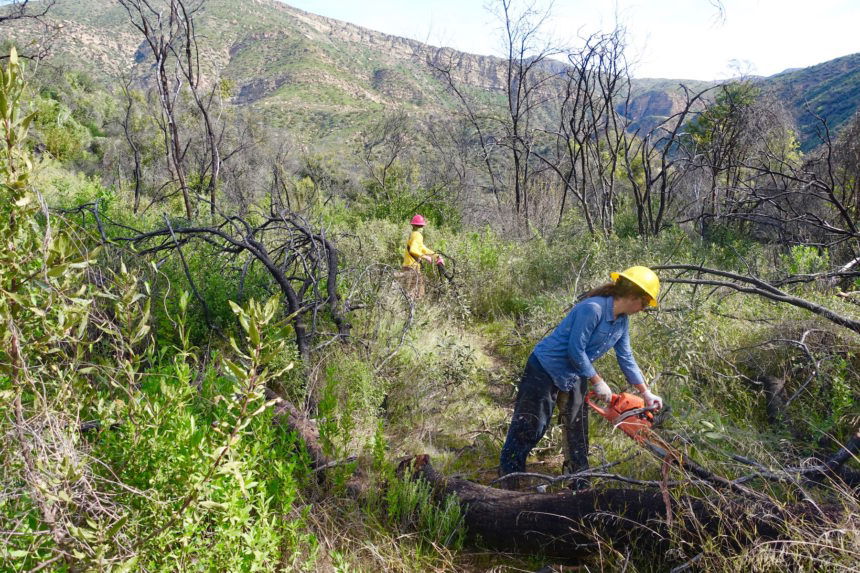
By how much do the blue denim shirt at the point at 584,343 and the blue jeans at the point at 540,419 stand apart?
9 centimetres

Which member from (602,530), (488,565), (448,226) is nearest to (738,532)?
(602,530)

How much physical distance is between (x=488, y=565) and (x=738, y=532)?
4.22ft

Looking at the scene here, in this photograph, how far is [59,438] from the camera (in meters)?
1.62

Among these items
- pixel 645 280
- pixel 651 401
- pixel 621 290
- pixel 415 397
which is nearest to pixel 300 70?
pixel 415 397

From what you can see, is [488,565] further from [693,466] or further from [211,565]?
[211,565]

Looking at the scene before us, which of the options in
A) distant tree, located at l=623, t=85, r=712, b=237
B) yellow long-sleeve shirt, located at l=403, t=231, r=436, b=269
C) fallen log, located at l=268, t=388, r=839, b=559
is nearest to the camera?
fallen log, located at l=268, t=388, r=839, b=559

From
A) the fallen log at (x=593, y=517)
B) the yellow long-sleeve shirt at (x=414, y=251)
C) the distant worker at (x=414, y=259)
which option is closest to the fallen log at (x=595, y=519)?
the fallen log at (x=593, y=517)

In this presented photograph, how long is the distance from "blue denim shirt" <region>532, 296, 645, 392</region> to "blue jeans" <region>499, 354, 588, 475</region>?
0.09m

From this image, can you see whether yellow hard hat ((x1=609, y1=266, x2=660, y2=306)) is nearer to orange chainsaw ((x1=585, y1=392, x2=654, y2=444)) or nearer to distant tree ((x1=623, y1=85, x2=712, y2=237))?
orange chainsaw ((x1=585, y1=392, x2=654, y2=444))

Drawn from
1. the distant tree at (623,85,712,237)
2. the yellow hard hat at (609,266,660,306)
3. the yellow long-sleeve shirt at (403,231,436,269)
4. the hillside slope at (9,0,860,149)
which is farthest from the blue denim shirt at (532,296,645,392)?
the hillside slope at (9,0,860,149)

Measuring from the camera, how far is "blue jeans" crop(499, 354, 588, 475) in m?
3.51

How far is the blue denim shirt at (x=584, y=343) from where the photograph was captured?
128 inches

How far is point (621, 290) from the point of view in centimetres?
327

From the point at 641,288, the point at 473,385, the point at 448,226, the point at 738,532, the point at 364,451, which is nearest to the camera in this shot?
the point at 738,532
